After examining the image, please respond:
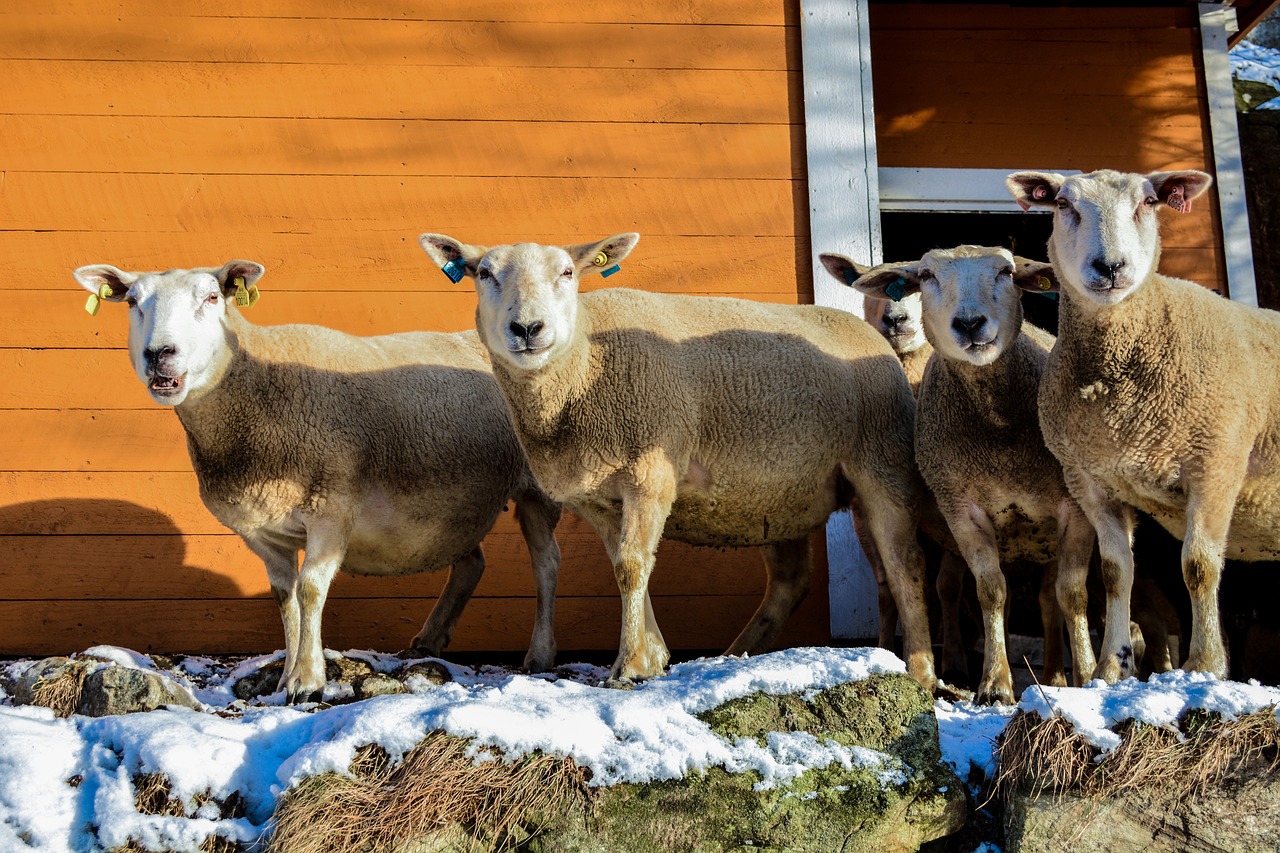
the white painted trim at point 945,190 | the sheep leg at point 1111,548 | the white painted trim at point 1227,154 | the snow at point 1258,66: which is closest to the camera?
the sheep leg at point 1111,548

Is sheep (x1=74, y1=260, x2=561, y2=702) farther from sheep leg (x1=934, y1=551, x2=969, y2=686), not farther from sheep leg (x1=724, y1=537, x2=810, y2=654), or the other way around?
sheep leg (x1=934, y1=551, x2=969, y2=686)

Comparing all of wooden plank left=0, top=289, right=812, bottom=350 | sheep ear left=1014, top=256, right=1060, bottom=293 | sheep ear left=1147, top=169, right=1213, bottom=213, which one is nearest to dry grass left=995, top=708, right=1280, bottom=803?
sheep ear left=1147, top=169, right=1213, bottom=213

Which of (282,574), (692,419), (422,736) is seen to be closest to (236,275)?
(282,574)

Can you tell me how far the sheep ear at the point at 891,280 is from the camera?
220 inches

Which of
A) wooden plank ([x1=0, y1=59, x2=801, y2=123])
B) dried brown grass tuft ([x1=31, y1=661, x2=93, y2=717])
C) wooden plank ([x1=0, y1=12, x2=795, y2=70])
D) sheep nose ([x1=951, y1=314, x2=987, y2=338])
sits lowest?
dried brown grass tuft ([x1=31, y1=661, x2=93, y2=717])

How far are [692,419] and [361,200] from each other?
2.56 meters

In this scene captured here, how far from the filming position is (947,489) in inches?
215

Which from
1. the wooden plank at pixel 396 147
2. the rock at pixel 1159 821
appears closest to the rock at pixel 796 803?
the rock at pixel 1159 821

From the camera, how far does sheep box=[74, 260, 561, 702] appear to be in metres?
5.16

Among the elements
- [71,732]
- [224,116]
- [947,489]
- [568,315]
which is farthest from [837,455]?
[224,116]

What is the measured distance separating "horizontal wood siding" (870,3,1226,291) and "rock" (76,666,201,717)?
6.39 metres

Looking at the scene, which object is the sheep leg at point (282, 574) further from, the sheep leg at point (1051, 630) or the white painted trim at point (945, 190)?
the white painted trim at point (945, 190)

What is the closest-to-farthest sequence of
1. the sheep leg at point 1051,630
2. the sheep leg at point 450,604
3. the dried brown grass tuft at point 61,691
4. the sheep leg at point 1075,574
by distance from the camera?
the dried brown grass tuft at point 61,691, the sheep leg at point 1075,574, the sheep leg at point 1051,630, the sheep leg at point 450,604

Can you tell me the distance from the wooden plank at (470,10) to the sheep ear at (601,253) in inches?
85.0
